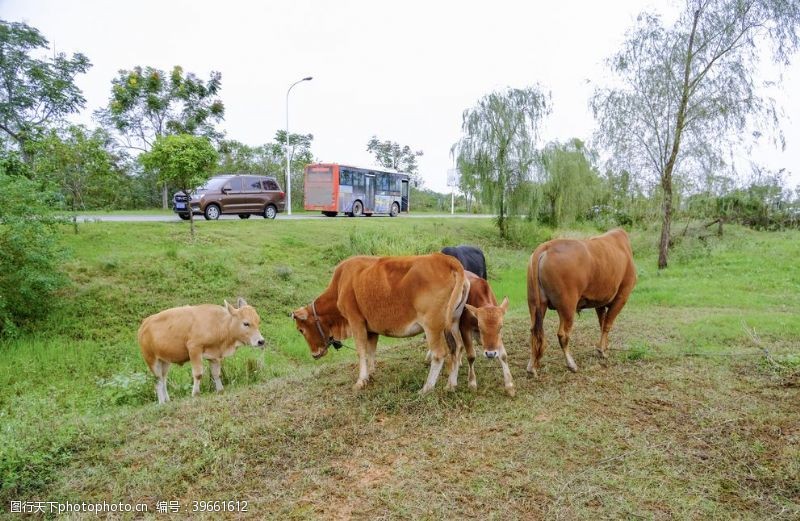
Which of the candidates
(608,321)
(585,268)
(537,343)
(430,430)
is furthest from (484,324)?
(608,321)

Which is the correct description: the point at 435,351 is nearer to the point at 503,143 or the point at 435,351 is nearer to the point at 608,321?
the point at 608,321

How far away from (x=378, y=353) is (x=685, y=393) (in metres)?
3.92

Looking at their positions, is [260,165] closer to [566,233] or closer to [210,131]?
[210,131]

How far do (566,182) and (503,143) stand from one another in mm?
3814

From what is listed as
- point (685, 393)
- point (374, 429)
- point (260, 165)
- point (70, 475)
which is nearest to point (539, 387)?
point (685, 393)

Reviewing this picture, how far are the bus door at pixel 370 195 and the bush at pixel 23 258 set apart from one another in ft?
61.3

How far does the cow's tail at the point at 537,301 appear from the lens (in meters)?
5.78

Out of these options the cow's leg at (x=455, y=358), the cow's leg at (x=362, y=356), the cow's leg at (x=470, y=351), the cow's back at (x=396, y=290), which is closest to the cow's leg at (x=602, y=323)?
the cow's leg at (x=470, y=351)

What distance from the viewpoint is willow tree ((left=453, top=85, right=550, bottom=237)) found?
23.8 metres

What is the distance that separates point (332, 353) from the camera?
904 cm

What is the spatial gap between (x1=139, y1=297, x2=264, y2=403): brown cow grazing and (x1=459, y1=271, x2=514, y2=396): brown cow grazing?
2.52 meters

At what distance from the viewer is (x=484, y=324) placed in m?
4.88

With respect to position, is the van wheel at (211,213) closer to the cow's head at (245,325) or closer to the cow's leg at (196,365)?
the cow's head at (245,325)

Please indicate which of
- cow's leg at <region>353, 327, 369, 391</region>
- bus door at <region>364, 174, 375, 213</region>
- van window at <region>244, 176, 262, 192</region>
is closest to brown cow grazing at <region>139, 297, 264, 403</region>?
cow's leg at <region>353, 327, 369, 391</region>
